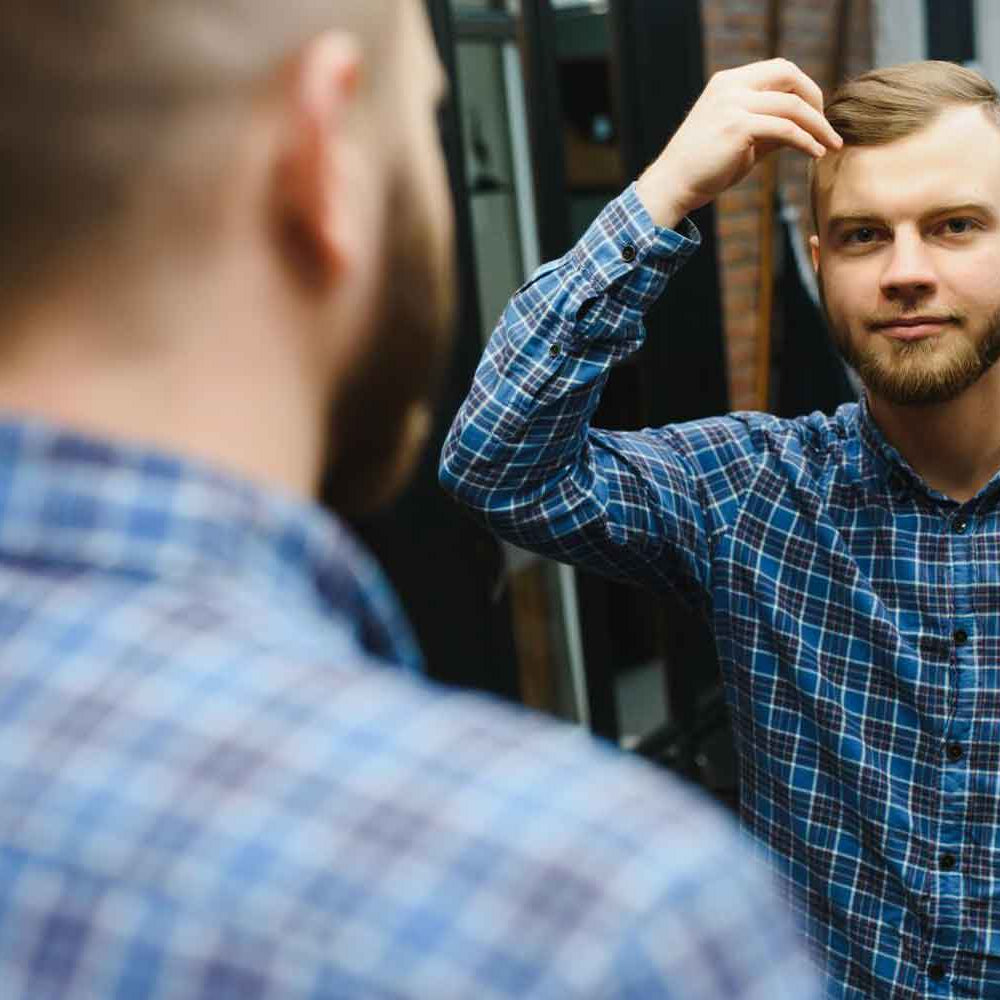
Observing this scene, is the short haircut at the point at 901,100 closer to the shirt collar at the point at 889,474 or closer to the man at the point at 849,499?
the man at the point at 849,499

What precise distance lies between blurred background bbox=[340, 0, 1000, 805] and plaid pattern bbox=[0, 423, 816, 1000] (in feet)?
7.00

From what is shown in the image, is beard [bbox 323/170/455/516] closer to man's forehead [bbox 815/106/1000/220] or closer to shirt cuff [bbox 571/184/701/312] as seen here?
shirt cuff [bbox 571/184/701/312]

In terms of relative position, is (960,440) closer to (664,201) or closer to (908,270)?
(908,270)

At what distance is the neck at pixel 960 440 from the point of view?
1.44 metres

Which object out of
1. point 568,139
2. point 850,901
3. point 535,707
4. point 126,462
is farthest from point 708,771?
point 126,462

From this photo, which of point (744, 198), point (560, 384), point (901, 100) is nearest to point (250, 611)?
point (560, 384)

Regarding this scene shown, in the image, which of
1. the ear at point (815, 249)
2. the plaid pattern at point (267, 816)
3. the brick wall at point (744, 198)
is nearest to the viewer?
the plaid pattern at point (267, 816)

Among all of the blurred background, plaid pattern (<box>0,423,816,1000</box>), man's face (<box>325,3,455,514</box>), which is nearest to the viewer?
plaid pattern (<box>0,423,816,1000</box>)

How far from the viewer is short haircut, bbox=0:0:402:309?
1.44 ft

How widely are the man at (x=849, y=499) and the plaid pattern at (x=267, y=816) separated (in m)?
1.01

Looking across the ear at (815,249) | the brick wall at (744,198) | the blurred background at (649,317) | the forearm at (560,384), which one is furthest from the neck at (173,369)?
the brick wall at (744,198)

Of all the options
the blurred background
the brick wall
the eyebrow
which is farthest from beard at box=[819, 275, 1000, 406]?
the brick wall

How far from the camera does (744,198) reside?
4008 mm

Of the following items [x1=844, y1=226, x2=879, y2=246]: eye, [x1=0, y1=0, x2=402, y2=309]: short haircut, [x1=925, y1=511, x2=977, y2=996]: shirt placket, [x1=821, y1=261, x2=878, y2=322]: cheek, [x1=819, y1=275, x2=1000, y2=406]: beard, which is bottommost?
[x1=925, y1=511, x2=977, y2=996]: shirt placket
